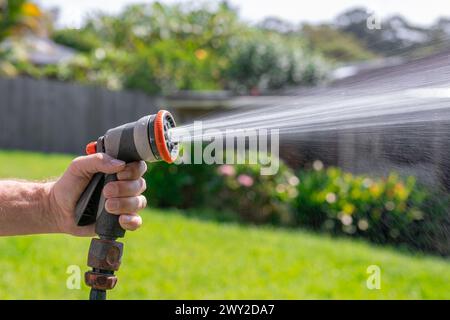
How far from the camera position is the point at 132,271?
421cm

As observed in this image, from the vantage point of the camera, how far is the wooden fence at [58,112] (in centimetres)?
1342

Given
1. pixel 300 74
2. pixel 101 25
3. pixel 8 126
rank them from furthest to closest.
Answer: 1. pixel 101 25
2. pixel 300 74
3. pixel 8 126

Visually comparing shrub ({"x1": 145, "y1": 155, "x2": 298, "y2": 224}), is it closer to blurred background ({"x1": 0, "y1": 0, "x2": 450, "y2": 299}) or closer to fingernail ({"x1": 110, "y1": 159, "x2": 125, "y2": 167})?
blurred background ({"x1": 0, "y1": 0, "x2": 450, "y2": 299})

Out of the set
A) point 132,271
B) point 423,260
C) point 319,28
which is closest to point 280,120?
point 132,271

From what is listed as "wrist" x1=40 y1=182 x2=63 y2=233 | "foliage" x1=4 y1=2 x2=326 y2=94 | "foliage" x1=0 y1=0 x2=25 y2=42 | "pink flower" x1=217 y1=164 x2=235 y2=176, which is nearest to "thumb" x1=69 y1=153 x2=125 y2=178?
"wrist" x1=40 y1=182 x2=63 y2=233

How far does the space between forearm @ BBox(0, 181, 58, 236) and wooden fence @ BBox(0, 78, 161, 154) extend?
38.9ft

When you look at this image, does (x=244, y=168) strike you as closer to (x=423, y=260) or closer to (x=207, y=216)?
(x=207, y=216)

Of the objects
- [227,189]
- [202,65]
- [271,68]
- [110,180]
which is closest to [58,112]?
[202,65]

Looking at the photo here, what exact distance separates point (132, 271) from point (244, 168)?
2.64 meters

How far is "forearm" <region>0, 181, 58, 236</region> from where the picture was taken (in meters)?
2.05

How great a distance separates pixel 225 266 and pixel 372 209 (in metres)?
2.32

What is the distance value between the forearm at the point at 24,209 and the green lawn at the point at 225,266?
1.65 m

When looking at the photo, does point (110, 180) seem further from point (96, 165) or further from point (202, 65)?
point (202, 65)

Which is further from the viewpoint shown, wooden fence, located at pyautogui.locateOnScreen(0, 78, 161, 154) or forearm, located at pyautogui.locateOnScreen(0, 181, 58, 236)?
wooden fence, located at pyautogui.locateOnScreen(0, 78, 161, 154)
